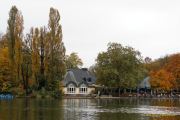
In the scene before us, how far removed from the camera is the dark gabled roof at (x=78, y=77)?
110000mm

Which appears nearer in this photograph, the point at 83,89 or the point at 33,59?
the point at 33,59

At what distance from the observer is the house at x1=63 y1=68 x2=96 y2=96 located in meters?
109

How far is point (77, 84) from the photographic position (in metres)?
109

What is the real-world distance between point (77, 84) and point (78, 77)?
3043mm

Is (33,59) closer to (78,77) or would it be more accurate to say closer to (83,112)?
(78,77)

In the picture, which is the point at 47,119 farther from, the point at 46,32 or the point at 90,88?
the point at 90,88

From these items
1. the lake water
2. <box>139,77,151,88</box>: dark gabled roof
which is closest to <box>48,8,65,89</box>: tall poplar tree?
the lake water

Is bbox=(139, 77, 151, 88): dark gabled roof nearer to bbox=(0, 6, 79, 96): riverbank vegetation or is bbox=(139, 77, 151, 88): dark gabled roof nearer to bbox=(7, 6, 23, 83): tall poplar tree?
bbox=(0, 6, 79, 96): riverbank vegetation

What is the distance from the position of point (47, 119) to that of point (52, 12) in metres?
58.4

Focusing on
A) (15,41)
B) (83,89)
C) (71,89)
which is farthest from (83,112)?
(83,89)

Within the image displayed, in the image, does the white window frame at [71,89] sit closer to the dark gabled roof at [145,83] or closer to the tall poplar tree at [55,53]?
the tall poplar tree at [55,53]

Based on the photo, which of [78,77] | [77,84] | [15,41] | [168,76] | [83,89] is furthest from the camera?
[78,77]

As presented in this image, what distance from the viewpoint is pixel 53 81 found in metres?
91.3

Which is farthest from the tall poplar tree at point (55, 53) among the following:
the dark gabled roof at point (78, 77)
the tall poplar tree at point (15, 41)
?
the dark gabled roof at point (78, 77)
